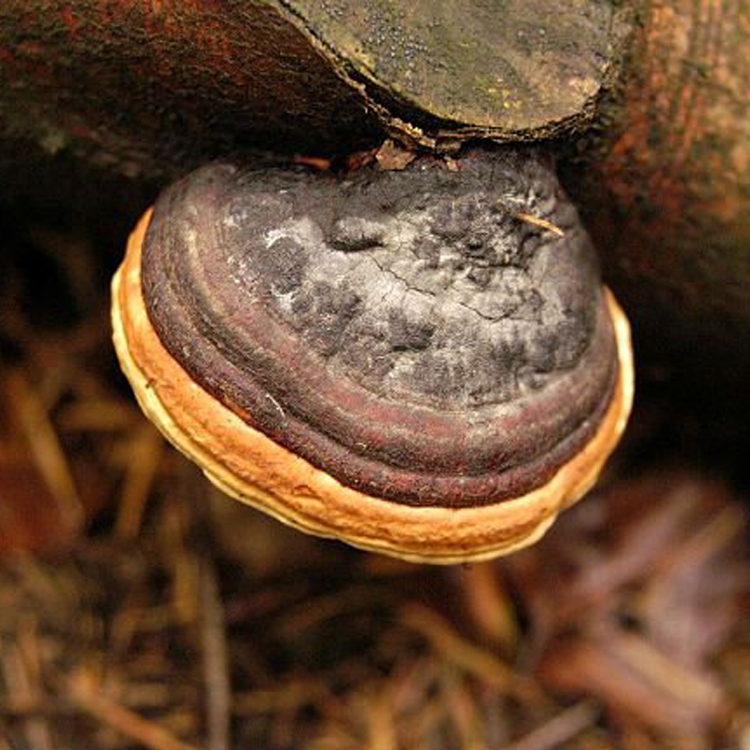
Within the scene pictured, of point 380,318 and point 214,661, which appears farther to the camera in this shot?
point 214,661

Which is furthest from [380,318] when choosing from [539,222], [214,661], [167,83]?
[214,661]

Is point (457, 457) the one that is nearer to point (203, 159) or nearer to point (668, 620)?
point (203, 159)

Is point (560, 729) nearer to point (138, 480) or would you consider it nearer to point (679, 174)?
point (138, 480)

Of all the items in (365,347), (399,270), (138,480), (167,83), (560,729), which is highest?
(167,83)

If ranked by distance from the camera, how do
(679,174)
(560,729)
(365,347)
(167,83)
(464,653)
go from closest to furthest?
1. (365,347)
2. (167,83)
3. (679,174)
4. (560,729)
5. (464,653)

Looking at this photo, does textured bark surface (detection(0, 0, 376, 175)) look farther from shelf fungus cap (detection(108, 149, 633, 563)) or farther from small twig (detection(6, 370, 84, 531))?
small twig (detection(6, 370, 84, 531))

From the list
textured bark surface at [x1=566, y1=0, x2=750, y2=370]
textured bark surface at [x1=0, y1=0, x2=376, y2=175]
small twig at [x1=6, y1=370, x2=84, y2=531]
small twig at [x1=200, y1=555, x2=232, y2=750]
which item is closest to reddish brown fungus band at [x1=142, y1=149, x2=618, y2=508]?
textured bark surface at [x1=0, y1=0, x2=376, y2=175]

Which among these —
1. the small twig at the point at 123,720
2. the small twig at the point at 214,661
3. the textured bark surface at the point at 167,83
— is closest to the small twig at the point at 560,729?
the small twig at the point at 214,661
